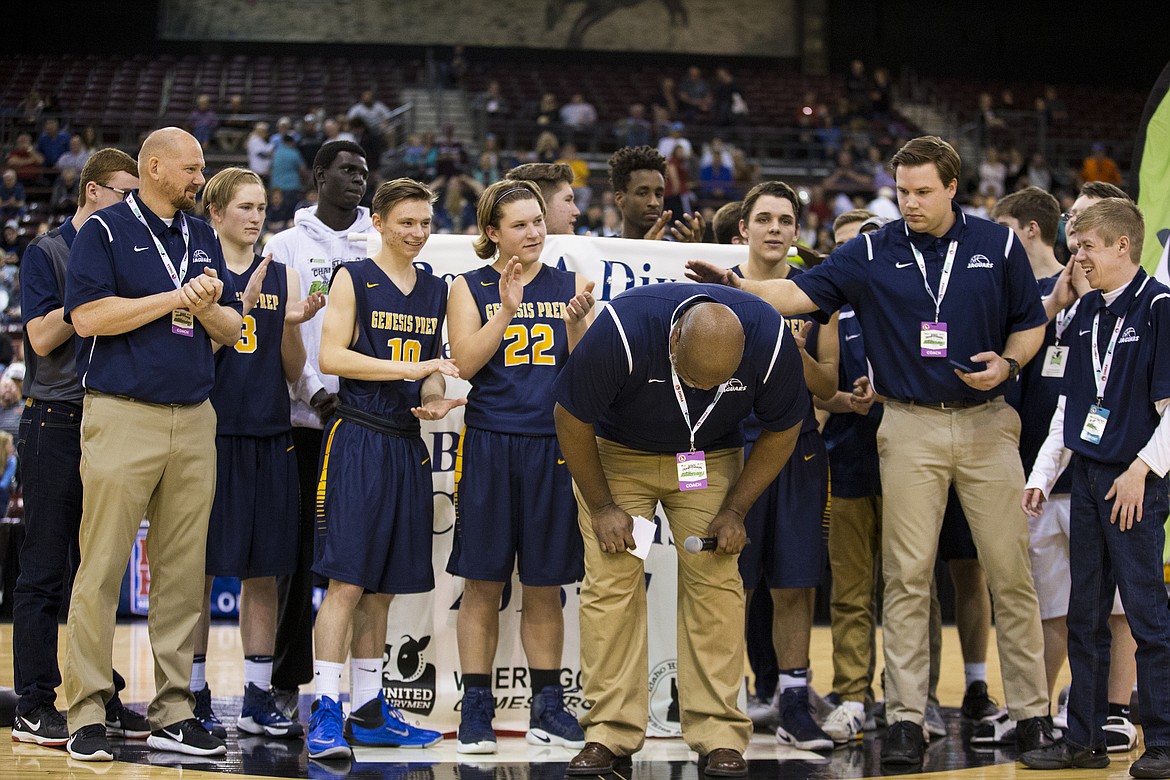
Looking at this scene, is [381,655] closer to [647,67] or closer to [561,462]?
[561,462]

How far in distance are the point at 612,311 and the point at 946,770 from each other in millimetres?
2092

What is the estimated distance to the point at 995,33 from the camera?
24391mm

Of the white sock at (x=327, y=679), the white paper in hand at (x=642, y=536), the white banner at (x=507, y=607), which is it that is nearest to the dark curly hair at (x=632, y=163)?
the white banner at (x=507, y=607)

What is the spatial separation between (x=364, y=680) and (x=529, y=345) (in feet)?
4.79

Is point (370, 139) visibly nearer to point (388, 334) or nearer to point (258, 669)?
point (388, 334)

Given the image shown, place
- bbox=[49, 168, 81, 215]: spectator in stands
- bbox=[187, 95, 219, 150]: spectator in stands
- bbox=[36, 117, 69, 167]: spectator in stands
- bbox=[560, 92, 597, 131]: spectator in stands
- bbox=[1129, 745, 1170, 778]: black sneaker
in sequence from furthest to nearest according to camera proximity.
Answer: bbox=[560, 92, 597, 131]: spectator in stands, bbox=[187, 95, 219, 150]: spectator in stands, bbox=[36, 117, 69, 167]: spectator in stands, bbox=[49, 168, 81, 215]: spectator in stands, bbox=[1129, 745, 1170, 778]: black sneaker

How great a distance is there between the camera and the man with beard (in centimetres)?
431

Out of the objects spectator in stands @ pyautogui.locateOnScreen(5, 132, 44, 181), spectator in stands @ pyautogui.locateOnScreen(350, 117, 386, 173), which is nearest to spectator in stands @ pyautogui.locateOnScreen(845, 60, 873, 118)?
spectator in stands @ pyautogui.locateOnScreen(350, 117, 386, 173)

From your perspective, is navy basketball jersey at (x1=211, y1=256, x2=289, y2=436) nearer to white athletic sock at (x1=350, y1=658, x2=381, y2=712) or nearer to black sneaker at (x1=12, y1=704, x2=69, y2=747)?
white athletic sock at (x1=350, y1=658, x2=381, y2=712)

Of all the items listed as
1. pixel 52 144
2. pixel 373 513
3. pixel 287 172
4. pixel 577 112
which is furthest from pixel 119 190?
pixel 577 112

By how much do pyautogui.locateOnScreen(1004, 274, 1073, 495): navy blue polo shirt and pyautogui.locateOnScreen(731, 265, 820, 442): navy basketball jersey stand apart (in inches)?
33.6

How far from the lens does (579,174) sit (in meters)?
17.2

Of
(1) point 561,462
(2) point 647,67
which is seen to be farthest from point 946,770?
(2) point 647,67

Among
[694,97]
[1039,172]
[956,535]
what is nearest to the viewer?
[956,535]
